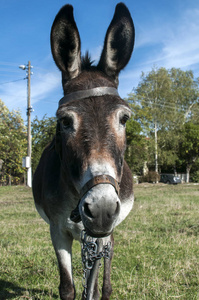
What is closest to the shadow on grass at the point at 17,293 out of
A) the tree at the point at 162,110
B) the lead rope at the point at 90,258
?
the lead rope at the point at 90,258

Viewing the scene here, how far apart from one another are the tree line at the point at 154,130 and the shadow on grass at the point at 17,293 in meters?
21.1

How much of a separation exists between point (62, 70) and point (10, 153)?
2625 centimetres

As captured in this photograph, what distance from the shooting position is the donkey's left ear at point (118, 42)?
251 cm

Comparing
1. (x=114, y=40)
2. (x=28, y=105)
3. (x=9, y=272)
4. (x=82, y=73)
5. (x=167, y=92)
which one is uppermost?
(x=167, y=92)

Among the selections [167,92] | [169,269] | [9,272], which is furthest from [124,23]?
[167,92]

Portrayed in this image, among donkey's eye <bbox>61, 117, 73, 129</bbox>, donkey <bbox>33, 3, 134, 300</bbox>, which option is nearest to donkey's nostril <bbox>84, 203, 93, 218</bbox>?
donkey <bbox>33, 3, 134, 300</bbox>

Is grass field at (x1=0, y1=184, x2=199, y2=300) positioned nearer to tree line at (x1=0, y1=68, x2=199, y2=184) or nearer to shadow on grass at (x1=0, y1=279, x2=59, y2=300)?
shadow on grass at (x1=0, y1=279, x2=59, y2=300)

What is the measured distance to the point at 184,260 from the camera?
14.7 feet

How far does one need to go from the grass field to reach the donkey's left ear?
2.40 meters

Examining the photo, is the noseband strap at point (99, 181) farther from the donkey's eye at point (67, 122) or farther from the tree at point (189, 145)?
the tree at point (189, 145)

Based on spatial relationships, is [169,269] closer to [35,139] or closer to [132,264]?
[132,264]

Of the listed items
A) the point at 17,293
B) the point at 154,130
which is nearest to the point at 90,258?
the point at 17,293

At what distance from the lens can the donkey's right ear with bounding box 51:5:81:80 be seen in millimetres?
2414

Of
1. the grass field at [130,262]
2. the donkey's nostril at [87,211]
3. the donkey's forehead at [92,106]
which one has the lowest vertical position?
the grass field at [130,262]
